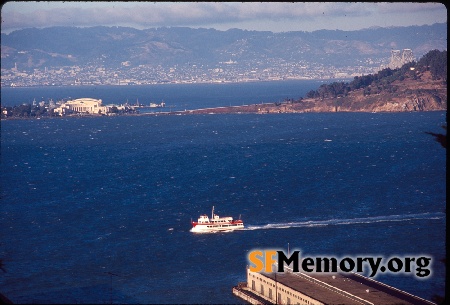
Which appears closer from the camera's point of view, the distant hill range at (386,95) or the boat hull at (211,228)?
the boat hull at (211,228)

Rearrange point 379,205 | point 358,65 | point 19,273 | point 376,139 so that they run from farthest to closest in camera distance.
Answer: point 358,65 → point 376,139 → point 379,205 → point 19,273

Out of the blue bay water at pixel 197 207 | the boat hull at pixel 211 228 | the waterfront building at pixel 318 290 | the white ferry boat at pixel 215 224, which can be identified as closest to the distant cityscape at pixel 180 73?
the blue bay water at pixel 197 207

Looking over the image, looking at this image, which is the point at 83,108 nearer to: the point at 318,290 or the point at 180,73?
the point at 318,290

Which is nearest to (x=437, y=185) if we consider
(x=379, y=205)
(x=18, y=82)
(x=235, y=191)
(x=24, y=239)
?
(x=379, y=205)

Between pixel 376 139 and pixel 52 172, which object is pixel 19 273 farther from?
pixel 376 139

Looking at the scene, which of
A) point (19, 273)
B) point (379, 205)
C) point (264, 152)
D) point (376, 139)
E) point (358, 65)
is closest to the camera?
point (19, 273)

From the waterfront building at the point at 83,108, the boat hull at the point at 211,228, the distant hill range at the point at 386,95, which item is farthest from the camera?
the waterfront building at the point at 83,108

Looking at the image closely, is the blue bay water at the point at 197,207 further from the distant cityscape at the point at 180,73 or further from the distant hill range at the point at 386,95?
the distant cityscape at the point at 180,73
